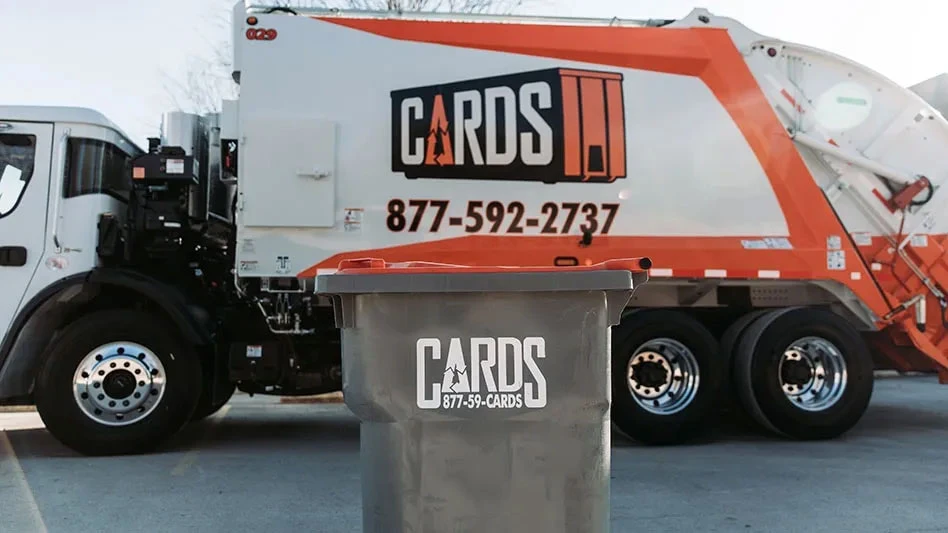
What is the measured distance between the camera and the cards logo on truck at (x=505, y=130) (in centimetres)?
589

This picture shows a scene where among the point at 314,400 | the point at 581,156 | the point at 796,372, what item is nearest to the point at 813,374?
the point at 796,372

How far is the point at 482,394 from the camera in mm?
2463

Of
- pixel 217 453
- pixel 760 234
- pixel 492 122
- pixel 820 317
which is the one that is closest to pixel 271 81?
pixel 492 122

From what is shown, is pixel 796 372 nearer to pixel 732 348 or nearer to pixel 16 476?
pixel 732 348

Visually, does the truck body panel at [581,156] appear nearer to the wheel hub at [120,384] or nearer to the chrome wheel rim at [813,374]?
the chrome wheel rim at [813,374]

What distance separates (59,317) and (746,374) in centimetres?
530

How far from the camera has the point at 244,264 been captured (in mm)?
5754

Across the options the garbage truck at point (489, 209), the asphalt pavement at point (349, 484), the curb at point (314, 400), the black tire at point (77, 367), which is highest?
the garbage truck at point (489, 209)

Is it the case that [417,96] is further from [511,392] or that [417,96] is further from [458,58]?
[511,392]

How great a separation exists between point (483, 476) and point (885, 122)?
18.9 feet

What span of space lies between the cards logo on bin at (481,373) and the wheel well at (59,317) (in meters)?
3.74

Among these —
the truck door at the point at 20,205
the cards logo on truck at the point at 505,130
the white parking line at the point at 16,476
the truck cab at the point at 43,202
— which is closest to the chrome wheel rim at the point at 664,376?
the cards logo on truck at the point at 505,130

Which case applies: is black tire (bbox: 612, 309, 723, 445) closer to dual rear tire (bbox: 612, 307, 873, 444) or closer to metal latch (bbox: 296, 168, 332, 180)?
dual rear tire (bbox: 612, 307, 873, 444)

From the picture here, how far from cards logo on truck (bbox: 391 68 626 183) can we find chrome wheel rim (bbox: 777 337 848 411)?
2140 millimetres
